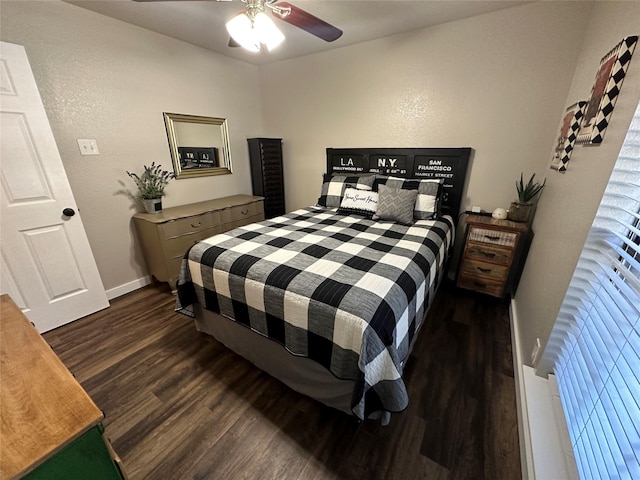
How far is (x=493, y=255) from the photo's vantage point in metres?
2.23

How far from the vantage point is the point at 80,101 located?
210 cm

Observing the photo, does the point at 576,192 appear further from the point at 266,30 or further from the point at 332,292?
the point at 266,30

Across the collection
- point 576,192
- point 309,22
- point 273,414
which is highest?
point 309,22

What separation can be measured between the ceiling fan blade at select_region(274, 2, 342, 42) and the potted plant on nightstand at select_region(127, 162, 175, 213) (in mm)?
1911

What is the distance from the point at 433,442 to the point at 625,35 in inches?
83.9

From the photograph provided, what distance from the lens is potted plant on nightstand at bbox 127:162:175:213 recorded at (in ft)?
8.24

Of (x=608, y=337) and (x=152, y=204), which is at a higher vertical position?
(x=152, y=204)

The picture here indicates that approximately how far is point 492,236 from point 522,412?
135 cm

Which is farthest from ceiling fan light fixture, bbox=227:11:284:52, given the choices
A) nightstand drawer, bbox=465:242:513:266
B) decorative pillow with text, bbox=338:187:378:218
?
nightstand drawer, bbox=465:242:513:266

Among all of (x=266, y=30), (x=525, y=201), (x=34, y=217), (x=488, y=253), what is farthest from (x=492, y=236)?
(x=34, y=217)

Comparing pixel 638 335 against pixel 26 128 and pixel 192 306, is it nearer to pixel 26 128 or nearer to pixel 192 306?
pixel 192 306

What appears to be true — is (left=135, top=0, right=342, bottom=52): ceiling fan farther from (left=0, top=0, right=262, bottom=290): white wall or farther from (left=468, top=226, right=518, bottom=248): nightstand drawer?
(left=468, top=226, right=518, bottom=248): nightstand drawer

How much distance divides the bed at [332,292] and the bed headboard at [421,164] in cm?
14

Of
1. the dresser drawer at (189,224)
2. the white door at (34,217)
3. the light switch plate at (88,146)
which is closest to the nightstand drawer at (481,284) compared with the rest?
the dresser drawer at (189,224)
